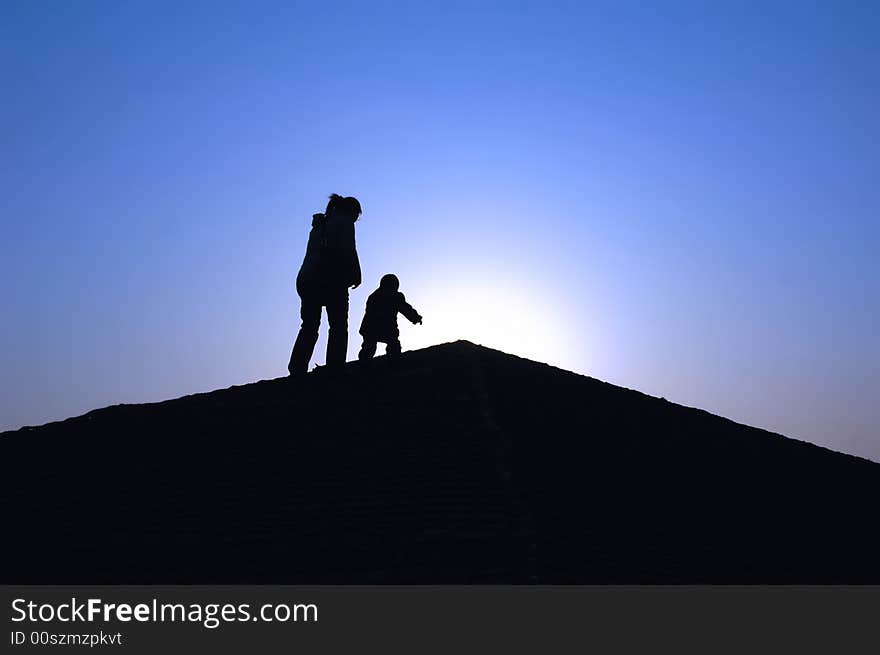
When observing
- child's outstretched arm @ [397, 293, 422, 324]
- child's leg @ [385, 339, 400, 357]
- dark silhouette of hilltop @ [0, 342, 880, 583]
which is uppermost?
child's outstretched arm @ [397, 293, 422, 324]

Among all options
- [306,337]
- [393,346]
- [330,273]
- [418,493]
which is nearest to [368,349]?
[393,346]

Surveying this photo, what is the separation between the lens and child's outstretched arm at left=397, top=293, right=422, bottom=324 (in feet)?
43.7

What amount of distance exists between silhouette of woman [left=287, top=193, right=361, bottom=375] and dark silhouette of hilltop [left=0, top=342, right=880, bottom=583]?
0.57 m

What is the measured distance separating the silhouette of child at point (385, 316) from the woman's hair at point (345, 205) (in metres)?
2.90

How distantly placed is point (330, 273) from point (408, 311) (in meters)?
3.05

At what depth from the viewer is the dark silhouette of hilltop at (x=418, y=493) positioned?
628cm

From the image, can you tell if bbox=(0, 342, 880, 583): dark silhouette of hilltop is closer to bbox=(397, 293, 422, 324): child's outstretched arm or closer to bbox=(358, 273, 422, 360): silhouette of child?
bbox=(358, 273, 422, 360): silhouette of child

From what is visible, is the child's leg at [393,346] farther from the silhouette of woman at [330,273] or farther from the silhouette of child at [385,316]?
the silhouette of woman at [330,273]

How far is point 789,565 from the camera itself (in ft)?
23.3

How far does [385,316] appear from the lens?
1320 centimetres

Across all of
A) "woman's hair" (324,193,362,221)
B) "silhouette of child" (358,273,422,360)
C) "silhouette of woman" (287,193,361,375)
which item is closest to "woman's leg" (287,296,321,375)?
"silhouette of woman" (287,193,361,375)
